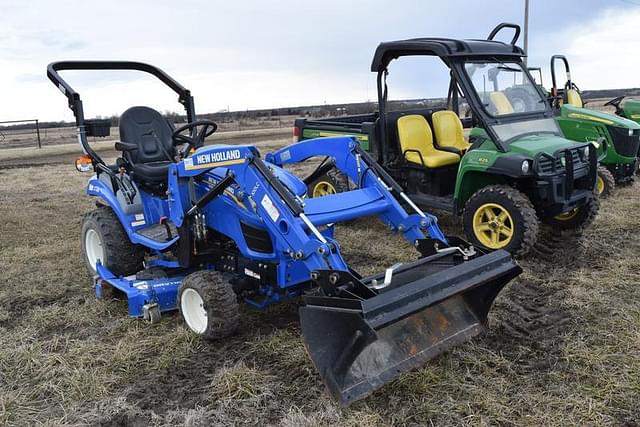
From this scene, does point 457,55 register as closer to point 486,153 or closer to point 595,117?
point 486,153

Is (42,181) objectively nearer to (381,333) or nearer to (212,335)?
(212,335)

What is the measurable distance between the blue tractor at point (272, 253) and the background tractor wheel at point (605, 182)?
5394 mm

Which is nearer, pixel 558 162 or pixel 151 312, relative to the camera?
pixel 151 312

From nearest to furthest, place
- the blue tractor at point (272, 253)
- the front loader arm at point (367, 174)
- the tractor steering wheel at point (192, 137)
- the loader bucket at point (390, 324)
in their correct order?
the loader bucket at point (390, 324) < the blue tractor at point (272, 253) < the front loader arm at point (367, 174) < the tractor steering wheel at point (192, 137)

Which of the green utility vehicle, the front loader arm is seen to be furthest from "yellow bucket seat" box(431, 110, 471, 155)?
the front loader arm

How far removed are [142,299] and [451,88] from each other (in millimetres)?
4951

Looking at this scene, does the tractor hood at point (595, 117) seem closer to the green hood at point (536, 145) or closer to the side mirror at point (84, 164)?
the green hood at point (536, 145)

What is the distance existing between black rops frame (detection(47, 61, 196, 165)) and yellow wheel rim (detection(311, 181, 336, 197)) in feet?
7.32

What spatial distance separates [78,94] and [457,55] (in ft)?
12.8

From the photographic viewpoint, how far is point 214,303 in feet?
12.5

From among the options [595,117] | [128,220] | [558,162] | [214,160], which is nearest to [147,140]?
[128,220]

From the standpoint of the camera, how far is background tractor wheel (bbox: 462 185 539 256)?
18.1 ft

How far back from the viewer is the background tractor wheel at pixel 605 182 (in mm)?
8320

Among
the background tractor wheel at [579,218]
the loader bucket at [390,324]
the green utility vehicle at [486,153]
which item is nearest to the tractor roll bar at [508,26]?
the green utility vehicle at [486,153]
